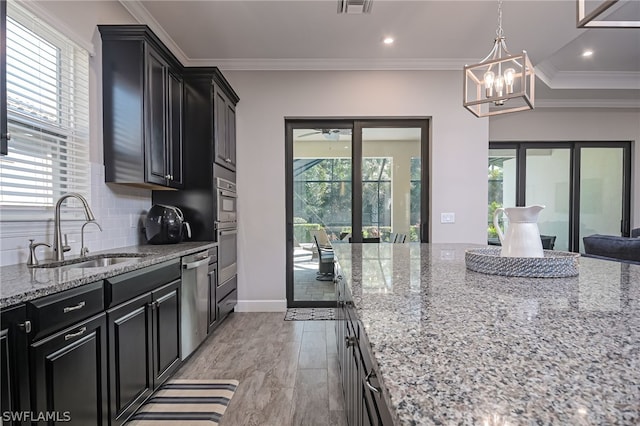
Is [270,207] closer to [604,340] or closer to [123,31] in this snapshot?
[123,31]

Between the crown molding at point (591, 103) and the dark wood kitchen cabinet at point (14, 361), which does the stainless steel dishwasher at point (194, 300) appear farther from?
the crown molding at point (591, 103)

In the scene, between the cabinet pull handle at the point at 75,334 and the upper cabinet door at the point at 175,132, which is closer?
the cabinet pull handle at the point at 75,334

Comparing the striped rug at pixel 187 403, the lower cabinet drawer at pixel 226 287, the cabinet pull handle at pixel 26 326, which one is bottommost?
the striped rug at pixel 187 403

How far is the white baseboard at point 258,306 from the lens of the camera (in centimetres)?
387

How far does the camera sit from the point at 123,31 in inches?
92.5

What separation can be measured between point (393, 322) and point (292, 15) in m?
2.96

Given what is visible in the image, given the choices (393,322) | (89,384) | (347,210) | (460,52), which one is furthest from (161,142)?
(460,52)

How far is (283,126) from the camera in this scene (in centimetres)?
389

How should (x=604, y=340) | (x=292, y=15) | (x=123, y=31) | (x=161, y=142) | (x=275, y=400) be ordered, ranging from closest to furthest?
(x=604, y=340) → (x=275, y=400) → (x=123, y=31) → (x=161, y=142) → (x=292, y=15)

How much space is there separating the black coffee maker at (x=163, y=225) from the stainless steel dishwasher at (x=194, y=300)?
12.2 inches

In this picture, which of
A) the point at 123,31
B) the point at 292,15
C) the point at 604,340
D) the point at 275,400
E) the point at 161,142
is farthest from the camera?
the point at 292,15

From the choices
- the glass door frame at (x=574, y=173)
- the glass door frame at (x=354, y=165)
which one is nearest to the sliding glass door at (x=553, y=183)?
the glass door frame at (x=574, y=173)

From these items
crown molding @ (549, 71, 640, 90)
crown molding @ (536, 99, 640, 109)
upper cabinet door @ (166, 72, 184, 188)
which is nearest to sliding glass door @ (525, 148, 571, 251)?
crown molding @ (536, 99, 640, 109)

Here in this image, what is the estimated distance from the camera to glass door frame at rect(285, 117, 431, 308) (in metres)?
4.00
